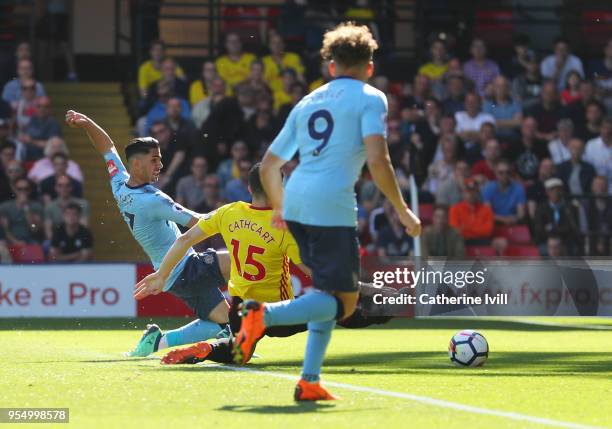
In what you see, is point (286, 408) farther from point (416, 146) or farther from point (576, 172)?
point (576, 172)

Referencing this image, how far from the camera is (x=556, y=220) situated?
20.9 meters

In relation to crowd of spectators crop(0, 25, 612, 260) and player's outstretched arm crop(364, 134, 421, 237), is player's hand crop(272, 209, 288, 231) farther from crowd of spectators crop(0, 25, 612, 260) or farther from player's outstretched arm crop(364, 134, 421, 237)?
crowd of spectators crop(0, 25, 612, 260)

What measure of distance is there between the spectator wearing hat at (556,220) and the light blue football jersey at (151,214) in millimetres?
9871

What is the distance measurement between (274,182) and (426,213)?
42.6 feet

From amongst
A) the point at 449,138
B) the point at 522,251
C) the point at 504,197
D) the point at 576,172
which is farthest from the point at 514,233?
the point at 449,138

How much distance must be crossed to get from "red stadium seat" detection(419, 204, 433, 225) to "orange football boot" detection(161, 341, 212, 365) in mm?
10494

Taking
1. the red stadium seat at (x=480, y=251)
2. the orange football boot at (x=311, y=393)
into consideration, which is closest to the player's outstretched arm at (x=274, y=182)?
the orange football boot at (x=311, y=393)

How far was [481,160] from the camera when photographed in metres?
21.8

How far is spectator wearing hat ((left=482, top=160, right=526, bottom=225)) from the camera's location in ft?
69.9

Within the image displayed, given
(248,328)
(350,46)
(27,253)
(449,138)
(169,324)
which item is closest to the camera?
(248,328)

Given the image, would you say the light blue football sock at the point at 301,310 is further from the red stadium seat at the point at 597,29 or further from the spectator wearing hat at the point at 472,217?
the red stadium seat at the point at 597,29

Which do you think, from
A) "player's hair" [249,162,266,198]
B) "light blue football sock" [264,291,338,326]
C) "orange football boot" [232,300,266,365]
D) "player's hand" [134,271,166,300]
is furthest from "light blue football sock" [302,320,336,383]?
"player's hair" [249,162,266,198]

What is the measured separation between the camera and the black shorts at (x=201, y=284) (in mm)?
11758

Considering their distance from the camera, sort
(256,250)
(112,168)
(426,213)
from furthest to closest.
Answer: (426,213) → (112,168) → (256,250)
